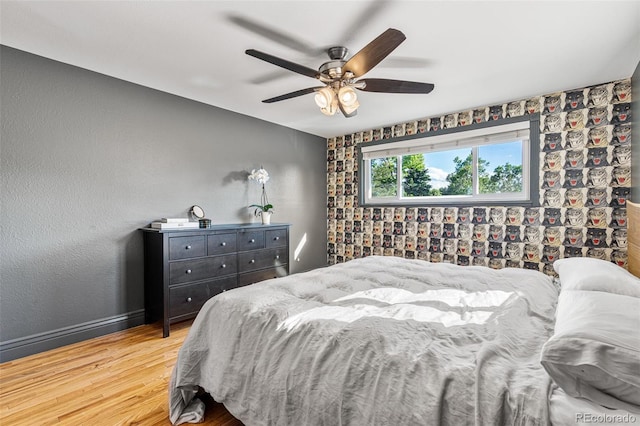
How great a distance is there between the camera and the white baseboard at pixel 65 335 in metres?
2.23

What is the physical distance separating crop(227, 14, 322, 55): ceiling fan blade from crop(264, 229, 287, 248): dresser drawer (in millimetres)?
2077

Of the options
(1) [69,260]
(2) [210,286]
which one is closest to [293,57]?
(2) [210,286]

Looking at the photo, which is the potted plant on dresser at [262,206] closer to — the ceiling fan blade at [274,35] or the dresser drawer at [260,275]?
the dresser drawer at [260,275]

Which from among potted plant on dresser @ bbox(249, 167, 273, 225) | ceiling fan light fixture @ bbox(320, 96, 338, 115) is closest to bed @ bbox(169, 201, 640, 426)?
ceiling fan light fixture @ bbox(320, 96, 338, 115)

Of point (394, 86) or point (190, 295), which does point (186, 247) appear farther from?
point (394, 86)

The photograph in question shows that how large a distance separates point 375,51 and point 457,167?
2.54 metres

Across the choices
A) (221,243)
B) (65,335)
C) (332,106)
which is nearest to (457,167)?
(332,106)

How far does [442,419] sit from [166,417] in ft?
4.86

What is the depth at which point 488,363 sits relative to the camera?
0.92 meters

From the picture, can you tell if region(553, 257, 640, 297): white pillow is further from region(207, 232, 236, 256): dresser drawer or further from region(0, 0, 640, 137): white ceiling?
region(207, 232, 236, 256): dresser drawer

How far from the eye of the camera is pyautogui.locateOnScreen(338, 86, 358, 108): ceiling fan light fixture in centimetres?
205

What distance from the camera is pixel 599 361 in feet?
2.45

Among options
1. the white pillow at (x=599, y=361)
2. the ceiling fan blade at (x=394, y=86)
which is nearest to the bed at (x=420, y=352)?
the white pillow at (x=599, y=361)

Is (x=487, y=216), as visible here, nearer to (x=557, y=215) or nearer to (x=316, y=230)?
(x=557, y=215)
